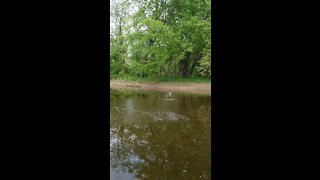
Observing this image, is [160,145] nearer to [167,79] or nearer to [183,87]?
[183,87]

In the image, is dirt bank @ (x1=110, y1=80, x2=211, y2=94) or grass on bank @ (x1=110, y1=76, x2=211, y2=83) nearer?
dirt bank @ (x1=110, y1=80, x2=211, y2=94)

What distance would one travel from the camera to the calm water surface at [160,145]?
14.2ft

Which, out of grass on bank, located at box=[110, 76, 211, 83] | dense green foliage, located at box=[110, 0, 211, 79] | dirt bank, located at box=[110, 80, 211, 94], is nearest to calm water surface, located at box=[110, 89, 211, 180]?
dirt bank, located at box=[110, 80, 211, 94]

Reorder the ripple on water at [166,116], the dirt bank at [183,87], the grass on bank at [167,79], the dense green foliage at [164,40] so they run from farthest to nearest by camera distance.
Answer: the dense green foliage at [164,40]
the grass on bank at [167,79]
the dirt bank at [183,87]
the ripple on water at [166,116]

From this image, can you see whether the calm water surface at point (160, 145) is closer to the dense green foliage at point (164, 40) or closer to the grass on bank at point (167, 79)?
the grass on bank at point (167, 79)

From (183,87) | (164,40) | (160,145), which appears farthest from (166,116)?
(164,40)

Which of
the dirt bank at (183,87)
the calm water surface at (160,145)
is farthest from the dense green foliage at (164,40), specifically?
the calm water surface at (160,145)

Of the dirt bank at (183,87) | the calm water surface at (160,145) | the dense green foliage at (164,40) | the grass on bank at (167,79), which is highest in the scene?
the dense green foliage at (164,40)

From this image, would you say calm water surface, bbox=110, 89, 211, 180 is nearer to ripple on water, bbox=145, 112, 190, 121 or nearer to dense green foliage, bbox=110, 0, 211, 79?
ripple on water, bbox=145, 112, 190, 121

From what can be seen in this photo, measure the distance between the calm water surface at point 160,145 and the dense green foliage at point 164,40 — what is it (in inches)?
→ 457

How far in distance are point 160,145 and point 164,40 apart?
17810 millimetres

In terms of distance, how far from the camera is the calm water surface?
4324mm

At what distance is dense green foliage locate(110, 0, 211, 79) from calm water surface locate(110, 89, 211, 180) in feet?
38.1
